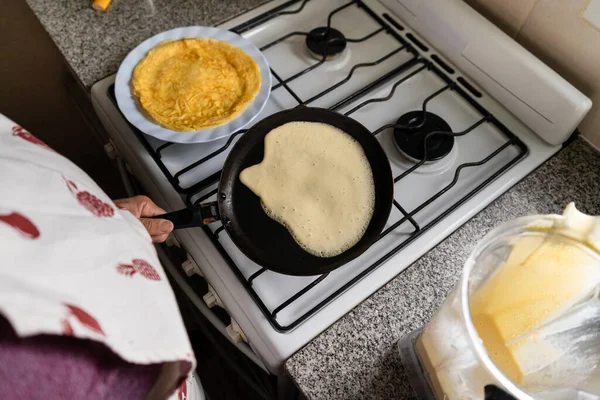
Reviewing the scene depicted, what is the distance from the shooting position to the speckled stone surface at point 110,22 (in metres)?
0.77

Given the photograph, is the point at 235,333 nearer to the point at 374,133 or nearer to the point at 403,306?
A: the point at 403,306

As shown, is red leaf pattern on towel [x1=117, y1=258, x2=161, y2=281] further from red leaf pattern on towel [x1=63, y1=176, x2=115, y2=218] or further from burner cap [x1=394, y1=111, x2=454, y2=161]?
burner cap [x1=394, y1=111, x2=454, y2=161]

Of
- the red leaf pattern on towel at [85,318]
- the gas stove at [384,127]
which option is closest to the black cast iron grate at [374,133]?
the gas stove at [384,127]

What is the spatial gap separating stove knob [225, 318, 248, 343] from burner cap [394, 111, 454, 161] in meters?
0.33

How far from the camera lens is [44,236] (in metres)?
0.33

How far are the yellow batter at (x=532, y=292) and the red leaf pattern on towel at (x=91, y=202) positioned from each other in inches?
13.8

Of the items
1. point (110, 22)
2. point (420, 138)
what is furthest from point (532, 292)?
point (110, 22)

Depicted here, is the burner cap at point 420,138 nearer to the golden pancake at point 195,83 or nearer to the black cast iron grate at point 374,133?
the black cast iron grate at point 374,133

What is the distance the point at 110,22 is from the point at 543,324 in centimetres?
77

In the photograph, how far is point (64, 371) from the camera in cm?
34

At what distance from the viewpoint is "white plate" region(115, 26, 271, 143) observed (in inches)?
26.3

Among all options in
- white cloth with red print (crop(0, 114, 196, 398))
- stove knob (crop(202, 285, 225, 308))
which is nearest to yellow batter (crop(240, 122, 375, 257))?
stove knob (crop(202, 285, 225, 308))

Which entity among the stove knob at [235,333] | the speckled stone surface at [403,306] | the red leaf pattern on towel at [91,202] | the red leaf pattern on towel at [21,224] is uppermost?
the red leaf pattern on towel at [21,224]

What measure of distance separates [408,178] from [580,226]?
0.82 ft
